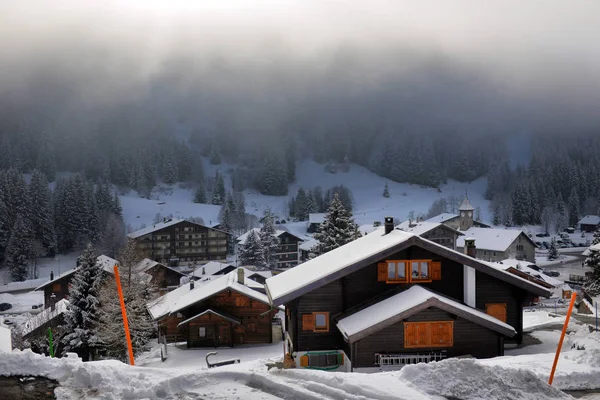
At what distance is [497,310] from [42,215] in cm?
11245

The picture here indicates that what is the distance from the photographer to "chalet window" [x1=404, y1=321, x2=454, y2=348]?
72.7ft

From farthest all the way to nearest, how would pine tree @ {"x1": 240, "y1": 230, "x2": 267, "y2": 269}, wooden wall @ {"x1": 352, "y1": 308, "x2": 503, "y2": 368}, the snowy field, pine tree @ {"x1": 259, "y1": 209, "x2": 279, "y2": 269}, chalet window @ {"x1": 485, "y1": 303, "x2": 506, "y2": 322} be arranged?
pine tree @ {"x1": 259, "y1": 209, "x2": 279, "y2": 269} → pine tree @ {"x1": 240, "y1": 230, "x2": 267, "y2": 269} → chalet window @ {"x1": 485, "y1": 303, "x2": 506, "y2": 322} → wooden wall @ {"x1": 352, "y1": 308, "x2": 503, "y2": 368} → the snowy field

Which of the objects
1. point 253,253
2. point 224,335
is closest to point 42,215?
point 253,253

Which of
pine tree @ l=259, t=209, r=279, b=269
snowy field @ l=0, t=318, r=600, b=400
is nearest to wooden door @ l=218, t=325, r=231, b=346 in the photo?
snowy field @ l=0, t=318, r=600, b=400

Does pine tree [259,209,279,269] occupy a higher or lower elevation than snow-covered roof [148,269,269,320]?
lower

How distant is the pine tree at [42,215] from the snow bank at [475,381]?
361 ft

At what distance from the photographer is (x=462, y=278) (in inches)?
974

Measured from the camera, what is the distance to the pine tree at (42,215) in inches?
4373

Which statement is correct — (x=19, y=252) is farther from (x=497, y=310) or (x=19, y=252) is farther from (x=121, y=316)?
(x=497, y=310)

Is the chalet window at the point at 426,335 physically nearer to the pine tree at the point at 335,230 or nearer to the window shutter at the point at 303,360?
the window shutter at the point at 303,360

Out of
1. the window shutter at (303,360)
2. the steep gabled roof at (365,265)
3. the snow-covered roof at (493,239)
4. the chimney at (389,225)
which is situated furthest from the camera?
the snow-covered roof at (493,239)

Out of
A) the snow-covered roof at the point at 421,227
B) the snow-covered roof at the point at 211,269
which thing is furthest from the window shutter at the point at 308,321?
the snow-covered roof at the point at 421,227

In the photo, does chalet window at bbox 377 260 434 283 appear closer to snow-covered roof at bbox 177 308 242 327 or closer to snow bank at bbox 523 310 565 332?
snow bank at bbox 523 310 565 332

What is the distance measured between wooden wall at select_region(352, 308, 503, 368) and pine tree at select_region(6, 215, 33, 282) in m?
89.5
